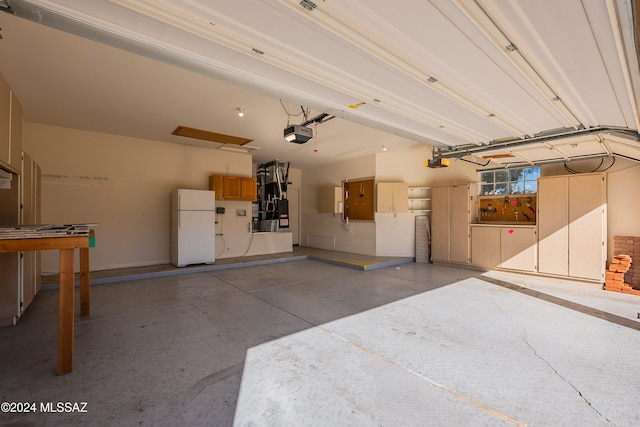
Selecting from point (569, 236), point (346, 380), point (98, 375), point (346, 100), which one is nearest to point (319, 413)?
point (346, 380)

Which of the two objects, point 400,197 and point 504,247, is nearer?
point 504,247

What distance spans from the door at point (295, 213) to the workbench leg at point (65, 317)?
8073 millimetres

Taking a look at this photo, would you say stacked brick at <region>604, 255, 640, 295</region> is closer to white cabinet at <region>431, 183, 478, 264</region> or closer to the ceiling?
the ceiling

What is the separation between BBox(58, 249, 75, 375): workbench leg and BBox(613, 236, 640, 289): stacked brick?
7.83 m

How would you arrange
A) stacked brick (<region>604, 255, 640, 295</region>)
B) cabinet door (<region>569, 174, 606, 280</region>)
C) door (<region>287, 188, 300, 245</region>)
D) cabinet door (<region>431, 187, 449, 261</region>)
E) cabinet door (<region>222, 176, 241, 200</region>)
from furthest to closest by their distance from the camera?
door (<region>287, 188, 300, 245</region>)
cabinet door (<region>222, 176, 241, 200</region>)
cabinet door (<region>431, 187, 449, 261</region>)
cabinet door (<region>569, 174, 606, 280</region>)
stacked brick (<region>604, 255, 640, 295</region>)

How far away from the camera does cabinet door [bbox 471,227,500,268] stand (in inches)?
243

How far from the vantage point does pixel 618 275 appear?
4746 millimetres

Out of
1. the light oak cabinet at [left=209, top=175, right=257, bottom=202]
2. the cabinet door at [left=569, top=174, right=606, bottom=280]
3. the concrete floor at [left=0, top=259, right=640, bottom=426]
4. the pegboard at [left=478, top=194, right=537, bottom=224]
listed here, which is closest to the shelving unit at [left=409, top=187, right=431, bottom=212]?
the pegboard at [left=478, top=194, right=537, bottom=224]

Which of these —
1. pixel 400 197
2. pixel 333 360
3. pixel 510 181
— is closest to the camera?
pixel 333 360

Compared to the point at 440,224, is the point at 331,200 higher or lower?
higher

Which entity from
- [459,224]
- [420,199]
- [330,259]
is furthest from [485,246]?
[330,259]

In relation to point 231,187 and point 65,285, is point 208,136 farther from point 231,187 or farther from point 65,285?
point 65,285

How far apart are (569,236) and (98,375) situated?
24.0ft

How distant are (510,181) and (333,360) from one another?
6.44m
